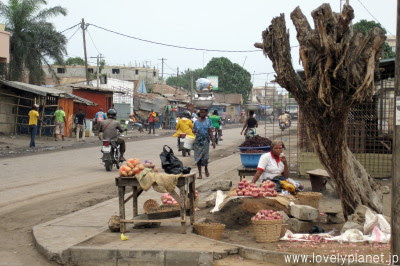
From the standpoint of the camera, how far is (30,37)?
43.6m

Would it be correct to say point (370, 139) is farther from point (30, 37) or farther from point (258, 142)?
point (30, 37)

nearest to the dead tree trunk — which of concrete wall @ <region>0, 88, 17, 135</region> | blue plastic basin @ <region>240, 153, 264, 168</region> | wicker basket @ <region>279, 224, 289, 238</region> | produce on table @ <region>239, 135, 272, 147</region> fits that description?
wicker basket @ <region>279, 224, 289, 238</region>

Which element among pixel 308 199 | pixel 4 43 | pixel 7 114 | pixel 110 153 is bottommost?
pixel 308 199

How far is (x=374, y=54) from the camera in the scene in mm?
7773

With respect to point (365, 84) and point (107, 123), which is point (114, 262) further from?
point (107, 123)

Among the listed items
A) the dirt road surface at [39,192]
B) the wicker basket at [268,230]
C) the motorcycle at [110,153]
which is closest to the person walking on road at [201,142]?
the dirt road surface at [39,192]

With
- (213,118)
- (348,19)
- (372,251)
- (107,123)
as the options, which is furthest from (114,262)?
(213,118)

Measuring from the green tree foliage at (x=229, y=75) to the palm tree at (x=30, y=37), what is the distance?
171 ft

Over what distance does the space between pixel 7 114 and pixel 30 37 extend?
1126cm

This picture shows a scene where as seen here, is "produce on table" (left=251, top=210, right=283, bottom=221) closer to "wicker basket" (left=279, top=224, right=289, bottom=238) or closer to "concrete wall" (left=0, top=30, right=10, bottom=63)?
"wicker basket" (left=279, top=224, right=289, bottom=238)

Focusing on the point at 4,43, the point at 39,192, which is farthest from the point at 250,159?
the point at 4,43

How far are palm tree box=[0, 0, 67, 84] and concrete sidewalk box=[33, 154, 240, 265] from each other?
117 feet

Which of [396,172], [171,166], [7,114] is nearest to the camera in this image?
[396,172]

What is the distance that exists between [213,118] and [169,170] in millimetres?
20311
